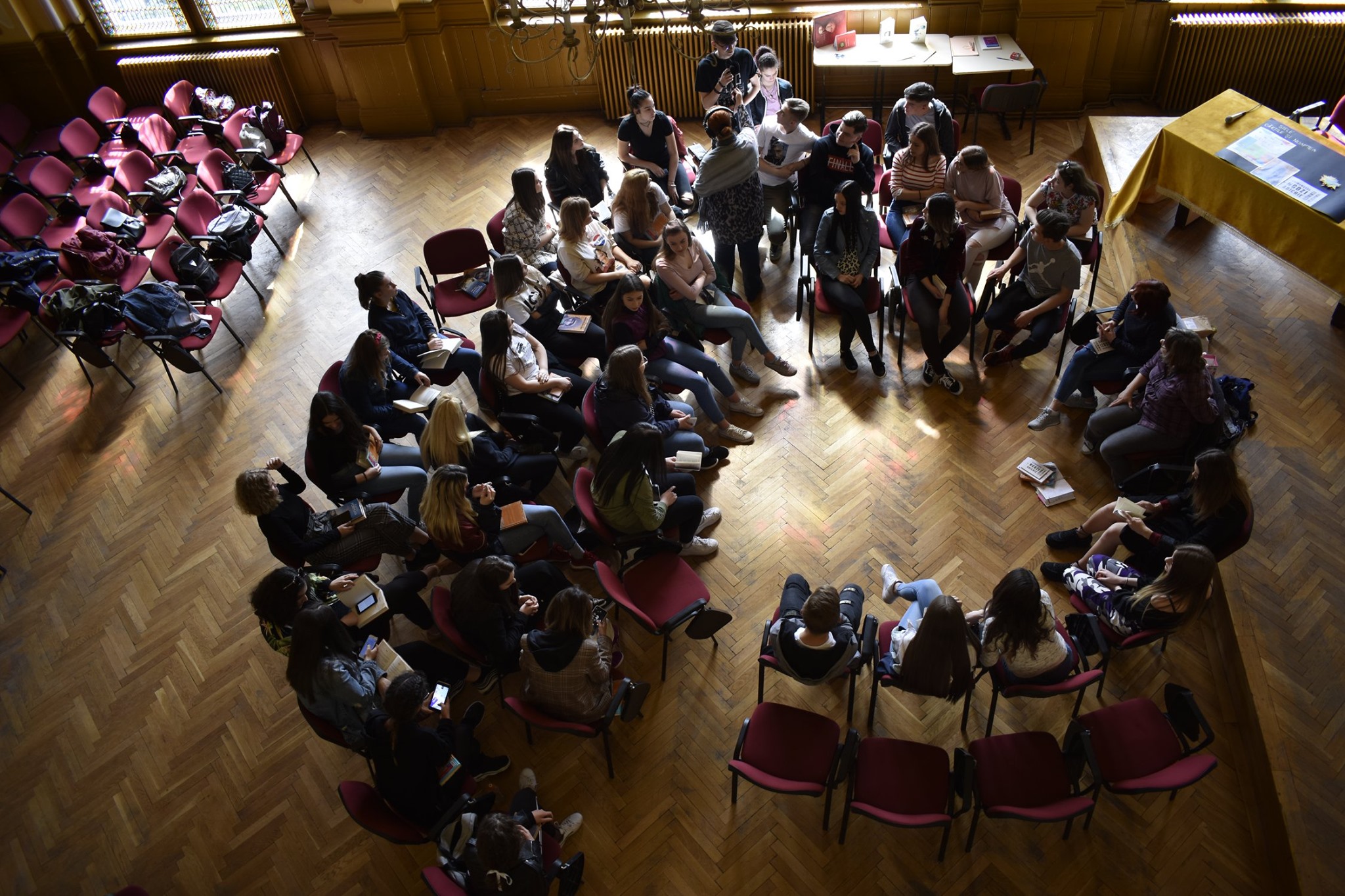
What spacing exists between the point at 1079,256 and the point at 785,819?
4147 mm

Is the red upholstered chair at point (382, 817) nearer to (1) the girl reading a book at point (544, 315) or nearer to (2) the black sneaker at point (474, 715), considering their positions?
(2) the black sneaker at point (474, 715)

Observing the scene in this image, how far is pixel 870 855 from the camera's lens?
4.28 meters

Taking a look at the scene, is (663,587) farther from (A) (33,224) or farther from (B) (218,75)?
(B) (218,75)

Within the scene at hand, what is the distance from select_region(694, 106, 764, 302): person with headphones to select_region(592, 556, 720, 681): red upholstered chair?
105 inches

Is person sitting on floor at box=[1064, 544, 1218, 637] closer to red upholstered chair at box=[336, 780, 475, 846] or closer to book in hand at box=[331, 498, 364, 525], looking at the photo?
red upholstered chair at box=[336, 780, 475, 846]

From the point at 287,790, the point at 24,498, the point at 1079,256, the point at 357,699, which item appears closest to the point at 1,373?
the point at 24,498

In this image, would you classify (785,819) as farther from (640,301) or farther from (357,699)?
(640,301)

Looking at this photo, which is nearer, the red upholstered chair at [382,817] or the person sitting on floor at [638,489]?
the red upholstered chair at [382,817]

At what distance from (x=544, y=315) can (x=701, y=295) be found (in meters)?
1.11

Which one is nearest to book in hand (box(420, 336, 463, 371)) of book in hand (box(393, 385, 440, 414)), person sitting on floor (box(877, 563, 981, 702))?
book in hand (box(393, 385, 440, 414))

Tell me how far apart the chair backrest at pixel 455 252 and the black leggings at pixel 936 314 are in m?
3.21

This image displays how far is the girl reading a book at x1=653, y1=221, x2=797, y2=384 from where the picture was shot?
20.0ft

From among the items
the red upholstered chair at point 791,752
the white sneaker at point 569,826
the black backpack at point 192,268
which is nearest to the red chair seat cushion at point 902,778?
the red upholstered chair at point 791,752

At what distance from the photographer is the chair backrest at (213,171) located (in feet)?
25.9
